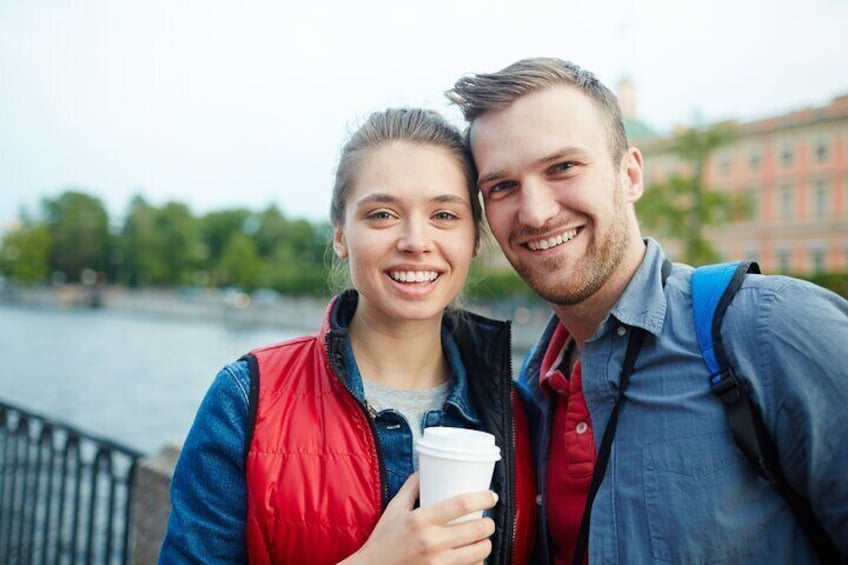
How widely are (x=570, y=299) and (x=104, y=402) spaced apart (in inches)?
584

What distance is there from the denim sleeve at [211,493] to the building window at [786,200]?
53.8 metres

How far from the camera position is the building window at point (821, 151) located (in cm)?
4481

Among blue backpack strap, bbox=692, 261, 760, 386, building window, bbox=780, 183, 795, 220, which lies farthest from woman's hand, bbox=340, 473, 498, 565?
building window, bbox=780, 183, 795, 220

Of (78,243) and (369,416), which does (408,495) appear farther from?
(78,243)

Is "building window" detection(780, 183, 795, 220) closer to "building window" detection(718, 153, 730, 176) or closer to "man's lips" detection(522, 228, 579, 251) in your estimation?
"building window" detection(718, 153, 730, 176)

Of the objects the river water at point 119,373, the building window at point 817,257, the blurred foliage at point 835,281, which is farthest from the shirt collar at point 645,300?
the building window at point 817,257

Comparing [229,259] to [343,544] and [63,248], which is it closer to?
[63,248]

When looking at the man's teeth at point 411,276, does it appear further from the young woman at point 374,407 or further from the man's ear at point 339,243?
the man's ear at point 339,243

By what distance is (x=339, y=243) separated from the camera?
235 centimetres

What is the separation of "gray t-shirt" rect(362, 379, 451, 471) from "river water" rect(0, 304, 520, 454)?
2017 mm

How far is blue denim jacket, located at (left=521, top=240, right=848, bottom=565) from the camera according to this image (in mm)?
1652

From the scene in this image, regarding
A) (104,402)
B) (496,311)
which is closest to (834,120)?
(496,311)

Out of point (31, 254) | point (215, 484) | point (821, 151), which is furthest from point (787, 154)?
point (31, 254)

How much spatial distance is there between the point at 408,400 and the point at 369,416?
0.27 m
